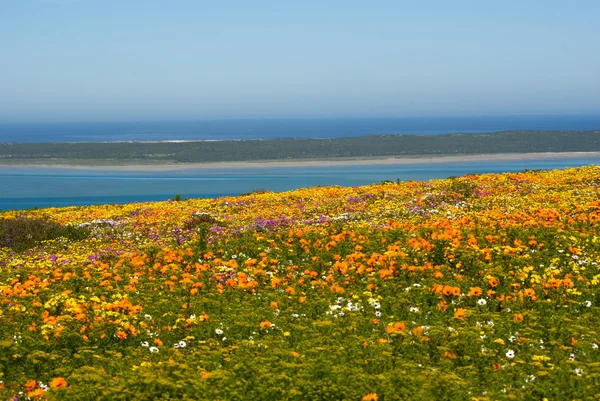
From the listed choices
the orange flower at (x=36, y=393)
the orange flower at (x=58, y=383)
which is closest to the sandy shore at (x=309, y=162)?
the orange flower at (x=58, y=383)

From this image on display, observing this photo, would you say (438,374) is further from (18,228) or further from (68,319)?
(18,228)

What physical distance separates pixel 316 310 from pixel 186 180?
70.8 m

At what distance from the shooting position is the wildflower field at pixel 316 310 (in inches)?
302

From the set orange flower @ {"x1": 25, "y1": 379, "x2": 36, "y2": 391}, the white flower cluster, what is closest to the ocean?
the white flower cluster

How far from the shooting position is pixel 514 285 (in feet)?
36.9

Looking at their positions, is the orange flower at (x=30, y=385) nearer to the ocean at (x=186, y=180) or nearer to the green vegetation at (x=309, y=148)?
the ocean at (x=186, y=180)

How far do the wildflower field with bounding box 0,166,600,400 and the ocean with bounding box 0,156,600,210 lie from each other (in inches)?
1642

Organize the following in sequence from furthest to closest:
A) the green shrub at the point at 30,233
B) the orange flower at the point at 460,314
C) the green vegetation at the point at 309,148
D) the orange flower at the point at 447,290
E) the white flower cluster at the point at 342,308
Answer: the green vegetation at the point at 309,148, the green shrub at the point at 30,233, the orange flower at the point at 447,290, the white flower cluster at the point at 342,308, the orange flower at the point at 460,314

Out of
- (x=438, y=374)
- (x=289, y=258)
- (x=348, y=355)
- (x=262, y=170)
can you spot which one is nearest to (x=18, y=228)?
(x=289, y=258)

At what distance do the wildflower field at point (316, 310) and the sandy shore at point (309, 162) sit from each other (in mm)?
78577

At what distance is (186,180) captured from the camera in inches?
3150

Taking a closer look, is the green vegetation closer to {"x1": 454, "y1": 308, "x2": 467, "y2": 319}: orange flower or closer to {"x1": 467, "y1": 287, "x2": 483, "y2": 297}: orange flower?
{"x1": 467, "y1": 287, "x2": 483, "y2": 297}: orange flower

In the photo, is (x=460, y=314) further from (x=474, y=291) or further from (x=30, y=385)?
(x=30, y=385)

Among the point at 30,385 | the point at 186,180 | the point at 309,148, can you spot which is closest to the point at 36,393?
the point at 30,385
